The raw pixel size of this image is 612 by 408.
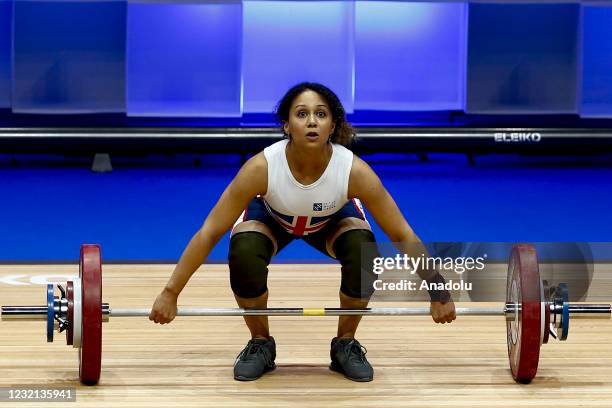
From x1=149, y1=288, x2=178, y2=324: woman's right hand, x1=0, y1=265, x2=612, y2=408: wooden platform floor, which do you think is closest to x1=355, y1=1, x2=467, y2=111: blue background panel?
x1=0, y1=265, x2=612, y2=408: wooden platform floor

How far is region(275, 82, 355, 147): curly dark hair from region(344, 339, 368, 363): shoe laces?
71 centimetres

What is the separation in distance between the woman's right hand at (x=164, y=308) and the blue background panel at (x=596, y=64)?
6.67 meters

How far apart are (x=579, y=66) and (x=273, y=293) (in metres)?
5.40

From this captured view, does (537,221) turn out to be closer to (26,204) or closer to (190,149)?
(190,149)

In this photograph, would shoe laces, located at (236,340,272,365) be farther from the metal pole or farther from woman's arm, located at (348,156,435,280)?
woman's arm, located at (348,156,435,280)

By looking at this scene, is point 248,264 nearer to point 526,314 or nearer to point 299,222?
point 299,222

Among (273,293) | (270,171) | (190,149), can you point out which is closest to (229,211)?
(270,171)

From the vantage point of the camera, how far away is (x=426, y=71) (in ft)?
31.2

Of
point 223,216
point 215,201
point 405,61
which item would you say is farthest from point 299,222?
point 405,61

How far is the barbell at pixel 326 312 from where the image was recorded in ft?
11.4

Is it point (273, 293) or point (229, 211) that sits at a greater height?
point (229, 211)

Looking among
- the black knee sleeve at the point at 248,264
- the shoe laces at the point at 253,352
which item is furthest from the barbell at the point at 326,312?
the shoe laces at the point at 253,352

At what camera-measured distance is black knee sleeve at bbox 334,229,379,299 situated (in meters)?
3.71

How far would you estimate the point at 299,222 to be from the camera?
148 inches
